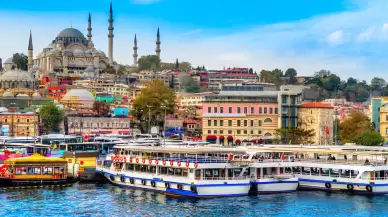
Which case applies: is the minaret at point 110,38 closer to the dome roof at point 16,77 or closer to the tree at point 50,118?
the dome roof at point 16,77

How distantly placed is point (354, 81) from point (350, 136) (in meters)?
111

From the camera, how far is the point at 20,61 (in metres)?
161

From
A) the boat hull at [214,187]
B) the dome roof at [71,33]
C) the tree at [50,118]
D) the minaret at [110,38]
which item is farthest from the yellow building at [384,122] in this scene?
the dome roof at [71,33]

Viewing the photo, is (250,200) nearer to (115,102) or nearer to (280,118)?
(280,118)

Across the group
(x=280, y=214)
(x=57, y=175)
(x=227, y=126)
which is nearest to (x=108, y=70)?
(x=227, y=126)

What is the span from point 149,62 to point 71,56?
1724 centimetres

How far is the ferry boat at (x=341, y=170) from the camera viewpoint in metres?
38.7

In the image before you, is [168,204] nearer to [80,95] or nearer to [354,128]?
[354,128]

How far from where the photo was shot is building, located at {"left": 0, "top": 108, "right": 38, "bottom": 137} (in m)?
78.8

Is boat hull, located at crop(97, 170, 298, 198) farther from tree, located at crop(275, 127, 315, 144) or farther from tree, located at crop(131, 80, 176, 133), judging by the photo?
tree, located at crop(131, 80, 176, 133)

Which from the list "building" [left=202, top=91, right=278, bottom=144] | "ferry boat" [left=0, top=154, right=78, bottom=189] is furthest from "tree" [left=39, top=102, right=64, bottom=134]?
"ferry boat" [left=0, top=154, right=78, bottom=189]

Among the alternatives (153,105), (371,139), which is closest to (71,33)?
(153,105)

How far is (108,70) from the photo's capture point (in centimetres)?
15325

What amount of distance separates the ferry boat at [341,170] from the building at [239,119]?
2734 centimetres
